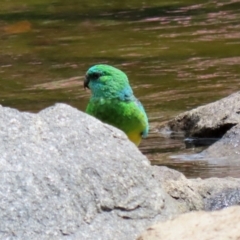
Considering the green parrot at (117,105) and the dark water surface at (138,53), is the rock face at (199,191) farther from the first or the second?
the dark water surface at (138,53)

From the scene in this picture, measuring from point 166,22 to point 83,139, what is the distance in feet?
35.1

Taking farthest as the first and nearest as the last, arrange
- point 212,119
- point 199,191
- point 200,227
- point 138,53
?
point 138,53 < point 212,119 < point 199,191 < point 200,227

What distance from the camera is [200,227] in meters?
3.89

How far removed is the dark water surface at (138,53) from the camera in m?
9.71

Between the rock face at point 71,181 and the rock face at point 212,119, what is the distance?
10.1 feet

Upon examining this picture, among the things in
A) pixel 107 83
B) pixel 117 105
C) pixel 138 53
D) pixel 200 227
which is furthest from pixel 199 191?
pixel 138 53

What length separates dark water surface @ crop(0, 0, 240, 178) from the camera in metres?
9.71

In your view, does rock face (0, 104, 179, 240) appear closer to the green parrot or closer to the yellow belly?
the green parrot

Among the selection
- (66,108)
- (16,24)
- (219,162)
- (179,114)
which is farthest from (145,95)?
(16,24)

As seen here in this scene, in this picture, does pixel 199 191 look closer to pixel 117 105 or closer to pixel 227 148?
pixel 117 105

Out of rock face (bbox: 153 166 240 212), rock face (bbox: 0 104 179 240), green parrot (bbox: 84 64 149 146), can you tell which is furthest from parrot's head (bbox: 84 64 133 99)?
rock face (bbox: 0 104 179 240)

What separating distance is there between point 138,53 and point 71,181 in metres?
8.52

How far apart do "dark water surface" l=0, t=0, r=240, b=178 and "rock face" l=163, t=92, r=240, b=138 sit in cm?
18

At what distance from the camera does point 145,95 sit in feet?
33.8
